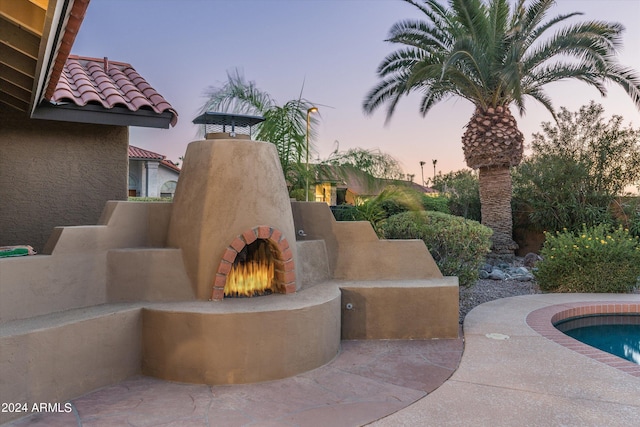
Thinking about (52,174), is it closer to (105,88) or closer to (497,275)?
(105,88)

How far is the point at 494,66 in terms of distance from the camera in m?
14.7

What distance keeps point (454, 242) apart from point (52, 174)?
7736 millimetres

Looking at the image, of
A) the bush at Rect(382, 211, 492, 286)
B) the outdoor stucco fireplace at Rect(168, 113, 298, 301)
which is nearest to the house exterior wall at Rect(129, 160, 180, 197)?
the bush at Rect(382, 211, 492, 286)

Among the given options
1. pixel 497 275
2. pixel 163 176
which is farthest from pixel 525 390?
pixel 163 176

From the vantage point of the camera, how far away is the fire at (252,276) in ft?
21.3

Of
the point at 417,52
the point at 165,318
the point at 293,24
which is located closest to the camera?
the point at 165,318

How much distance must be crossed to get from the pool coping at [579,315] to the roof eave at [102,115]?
7.05 meters

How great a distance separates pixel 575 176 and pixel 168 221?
16.6m

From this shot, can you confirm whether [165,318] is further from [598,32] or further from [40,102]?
[598,32]

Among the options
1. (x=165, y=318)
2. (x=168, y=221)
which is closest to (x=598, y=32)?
(x=168, y=221)

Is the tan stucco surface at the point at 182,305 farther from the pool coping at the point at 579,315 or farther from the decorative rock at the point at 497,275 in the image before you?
the decorative rock at the point at 497,275

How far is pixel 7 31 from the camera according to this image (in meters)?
4.59

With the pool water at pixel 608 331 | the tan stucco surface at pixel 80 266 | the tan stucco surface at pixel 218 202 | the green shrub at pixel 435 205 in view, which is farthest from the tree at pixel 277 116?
the green shrub at pixel 435 205

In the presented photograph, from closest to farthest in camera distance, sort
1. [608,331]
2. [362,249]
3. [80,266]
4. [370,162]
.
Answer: [80,266], [362,249], [608,331], [370,162]
